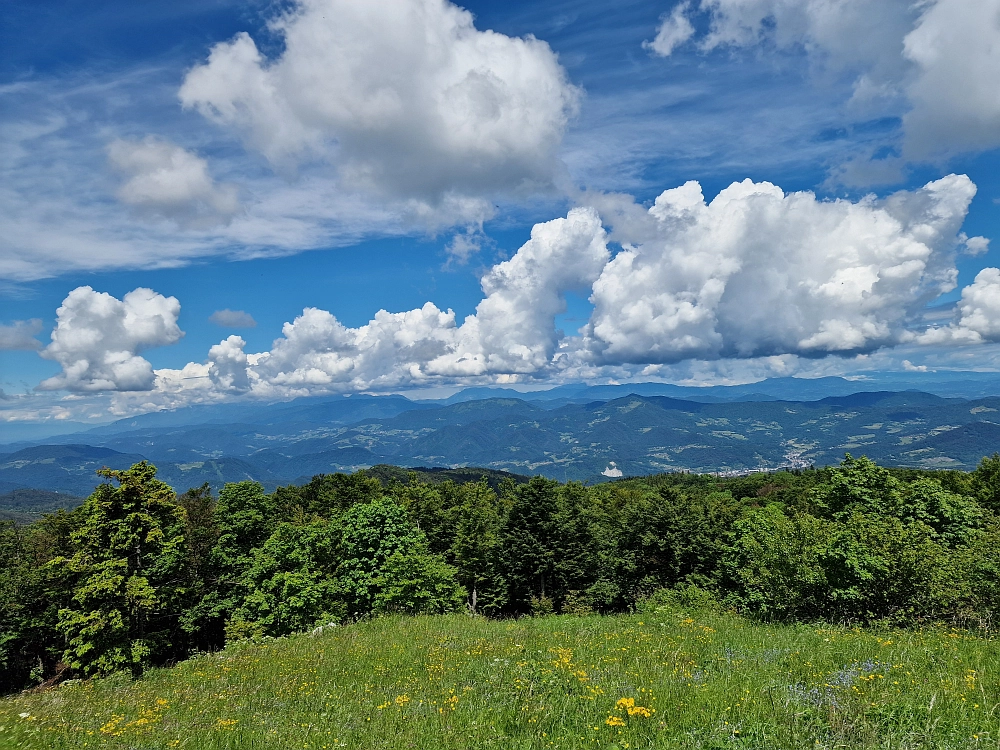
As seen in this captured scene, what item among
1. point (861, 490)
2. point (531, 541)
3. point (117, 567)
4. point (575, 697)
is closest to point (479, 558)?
point (531, 541)

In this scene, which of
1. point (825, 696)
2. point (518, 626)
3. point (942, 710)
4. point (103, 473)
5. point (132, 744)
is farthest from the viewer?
point (103, 473)

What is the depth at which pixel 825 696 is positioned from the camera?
7227 mm

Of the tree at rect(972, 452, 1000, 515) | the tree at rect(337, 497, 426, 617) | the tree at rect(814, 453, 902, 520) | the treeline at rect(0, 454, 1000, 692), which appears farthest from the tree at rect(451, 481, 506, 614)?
the tree at rect(972, 452, 1000, 515)

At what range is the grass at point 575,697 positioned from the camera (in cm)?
664

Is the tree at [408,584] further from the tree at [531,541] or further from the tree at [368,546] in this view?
the tree at [531,541]

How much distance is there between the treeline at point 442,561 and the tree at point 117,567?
4.7 inches

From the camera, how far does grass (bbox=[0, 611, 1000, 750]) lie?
6641mm

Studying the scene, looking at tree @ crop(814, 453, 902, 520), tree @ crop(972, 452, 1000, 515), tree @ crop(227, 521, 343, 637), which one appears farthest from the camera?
tree @ crop(972, 452, 1000, 515)

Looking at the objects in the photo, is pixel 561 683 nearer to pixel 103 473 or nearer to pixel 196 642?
pixel 103 473

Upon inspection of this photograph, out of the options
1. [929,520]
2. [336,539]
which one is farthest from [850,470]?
[336,539]

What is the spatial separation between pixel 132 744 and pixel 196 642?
159 ft

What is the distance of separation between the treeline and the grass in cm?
820

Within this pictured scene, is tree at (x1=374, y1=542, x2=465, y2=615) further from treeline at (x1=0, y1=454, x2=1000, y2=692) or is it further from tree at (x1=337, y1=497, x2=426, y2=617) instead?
tree at (x1=337, y1=497, x2=426, y2=617)

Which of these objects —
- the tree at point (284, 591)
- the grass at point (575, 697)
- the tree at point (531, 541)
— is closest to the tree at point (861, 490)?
the grass at point (575, 697)
